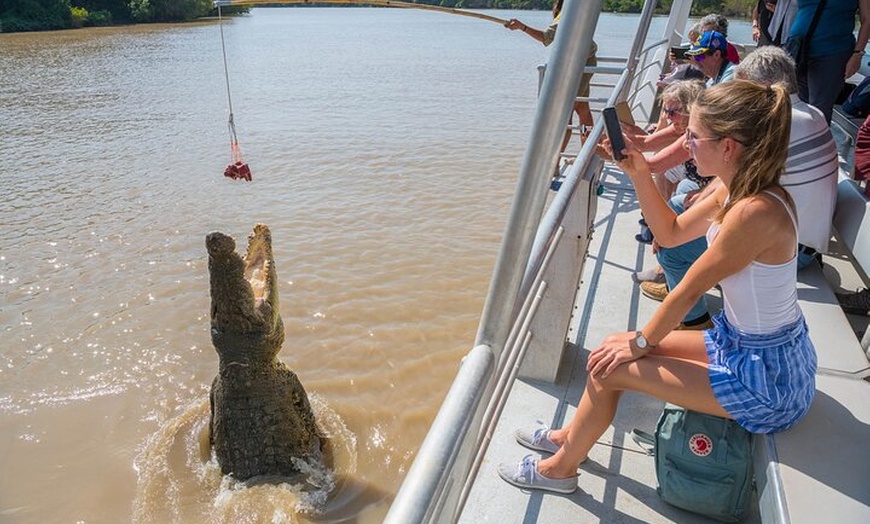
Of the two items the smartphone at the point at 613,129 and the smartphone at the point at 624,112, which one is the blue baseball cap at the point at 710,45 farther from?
the smartphone at the point at 613,129

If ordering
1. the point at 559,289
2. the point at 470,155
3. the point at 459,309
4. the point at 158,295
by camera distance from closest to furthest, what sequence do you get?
the point at 559,289 → the point at 459,309 → the point at 158,295 → the point at 470,155

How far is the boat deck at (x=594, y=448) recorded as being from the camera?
2.18m

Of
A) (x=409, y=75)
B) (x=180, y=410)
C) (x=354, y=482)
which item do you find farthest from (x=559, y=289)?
(x=409, y=75)

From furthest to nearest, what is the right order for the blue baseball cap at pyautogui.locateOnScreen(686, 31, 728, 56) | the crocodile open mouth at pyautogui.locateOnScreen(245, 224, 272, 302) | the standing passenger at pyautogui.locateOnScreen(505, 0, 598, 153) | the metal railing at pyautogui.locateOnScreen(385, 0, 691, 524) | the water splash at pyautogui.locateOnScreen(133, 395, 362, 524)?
the standing passenger at pyautogui.locateOnScreen(505, 0, 598, 153), the blue baseball cap at pyautogui.locateOnScreen(686, 31, 728, 56), the crocodile open mouth at pyautogui.locateOnScreen(245, 224, 272, 302), the water splash at pyautogui.locateOnScreen(133, 395, 362, 524), the metal railing at pyautogui.locateOnScreen(385, 0, 691, 524)

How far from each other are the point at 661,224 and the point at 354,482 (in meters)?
2.56

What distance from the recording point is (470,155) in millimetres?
10922

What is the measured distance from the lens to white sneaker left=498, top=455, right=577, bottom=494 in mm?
2242

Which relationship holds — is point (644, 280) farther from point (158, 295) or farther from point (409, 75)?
point (409, 75)

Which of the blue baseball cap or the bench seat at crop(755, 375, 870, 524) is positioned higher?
the blue baseball cap

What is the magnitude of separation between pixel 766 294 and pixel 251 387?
9.37ft

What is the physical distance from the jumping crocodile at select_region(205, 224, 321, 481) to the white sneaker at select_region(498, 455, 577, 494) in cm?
189

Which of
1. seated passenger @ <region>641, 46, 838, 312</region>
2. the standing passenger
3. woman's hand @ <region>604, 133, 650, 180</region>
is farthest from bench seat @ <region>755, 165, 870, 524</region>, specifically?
the standing passenger

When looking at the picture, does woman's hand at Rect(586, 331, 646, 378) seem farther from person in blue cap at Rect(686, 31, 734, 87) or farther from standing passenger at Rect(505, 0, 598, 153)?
standing passenger at Rect(505, 0, 598, 153)

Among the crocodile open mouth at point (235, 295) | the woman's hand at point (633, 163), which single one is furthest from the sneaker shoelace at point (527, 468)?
the crocodile open mouth at point (235, 295)
